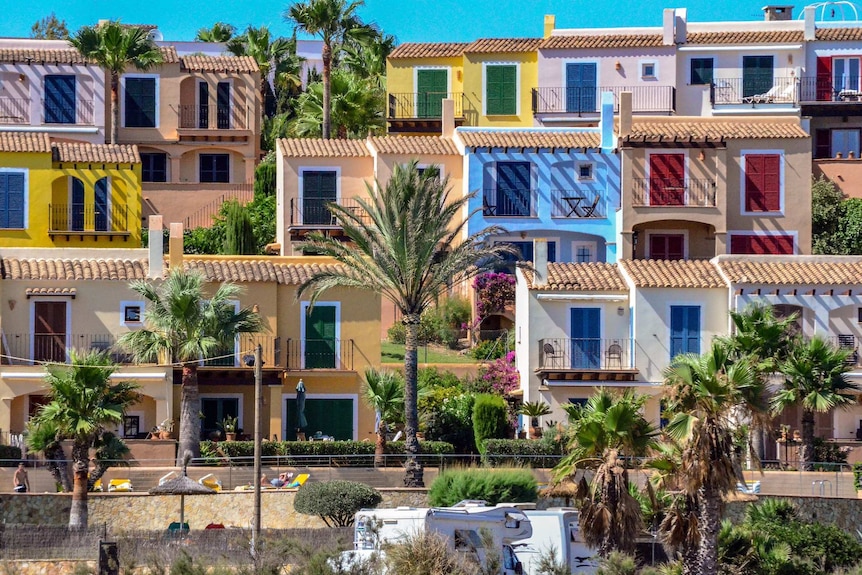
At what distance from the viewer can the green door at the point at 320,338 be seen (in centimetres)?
5503

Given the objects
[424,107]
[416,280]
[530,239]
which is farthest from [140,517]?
[424,107]

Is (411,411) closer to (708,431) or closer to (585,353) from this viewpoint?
(585,353)

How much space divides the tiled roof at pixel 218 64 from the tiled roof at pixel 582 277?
63.8 ft

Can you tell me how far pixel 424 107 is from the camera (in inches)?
2778

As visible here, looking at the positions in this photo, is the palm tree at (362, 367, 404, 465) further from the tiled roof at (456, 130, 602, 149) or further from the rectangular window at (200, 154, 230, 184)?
the rectangular window at (200, 154, 230, 184)

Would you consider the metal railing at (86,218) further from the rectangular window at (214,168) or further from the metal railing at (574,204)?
the metal railing at (574,204)

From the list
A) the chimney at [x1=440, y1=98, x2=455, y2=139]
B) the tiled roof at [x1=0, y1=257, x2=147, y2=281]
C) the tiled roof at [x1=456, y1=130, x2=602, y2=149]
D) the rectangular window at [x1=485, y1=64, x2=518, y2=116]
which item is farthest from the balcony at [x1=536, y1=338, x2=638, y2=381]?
the rectangular window at [x1=485, y1=64, x2=518, y2=116]

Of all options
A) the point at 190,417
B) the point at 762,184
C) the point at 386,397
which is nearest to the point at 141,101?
the point at 762,184

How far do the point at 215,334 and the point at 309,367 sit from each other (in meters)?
4.73

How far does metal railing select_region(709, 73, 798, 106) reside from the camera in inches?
2761

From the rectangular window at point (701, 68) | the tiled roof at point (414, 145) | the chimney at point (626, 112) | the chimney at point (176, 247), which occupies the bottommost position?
the chimney at point (176, 247)

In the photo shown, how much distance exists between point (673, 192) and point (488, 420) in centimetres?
1309

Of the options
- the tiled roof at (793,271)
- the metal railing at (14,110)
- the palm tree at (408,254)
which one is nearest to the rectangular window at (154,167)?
the metal railing at (14,110)

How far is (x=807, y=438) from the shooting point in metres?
50.6
